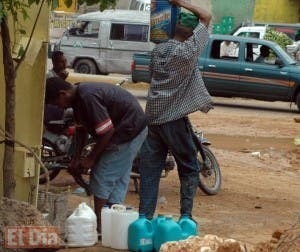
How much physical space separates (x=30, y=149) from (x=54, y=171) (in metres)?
3.39

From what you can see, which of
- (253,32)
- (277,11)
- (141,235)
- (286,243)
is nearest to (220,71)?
(253,32)

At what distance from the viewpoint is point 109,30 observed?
30.3 meters

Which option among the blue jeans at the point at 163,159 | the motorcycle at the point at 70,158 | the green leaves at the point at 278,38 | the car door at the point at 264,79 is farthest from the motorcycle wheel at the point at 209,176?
the green leaves at the point at 278,38

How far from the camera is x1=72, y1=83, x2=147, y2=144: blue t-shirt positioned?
301 inches

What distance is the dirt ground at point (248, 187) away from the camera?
938cm

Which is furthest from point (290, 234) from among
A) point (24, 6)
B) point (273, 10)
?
point (273, 10)

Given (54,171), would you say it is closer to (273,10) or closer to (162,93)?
(162,93)

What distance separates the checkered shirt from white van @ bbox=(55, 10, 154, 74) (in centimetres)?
2217

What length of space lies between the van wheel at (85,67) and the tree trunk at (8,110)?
76.3ft

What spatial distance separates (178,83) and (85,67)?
22.9 m

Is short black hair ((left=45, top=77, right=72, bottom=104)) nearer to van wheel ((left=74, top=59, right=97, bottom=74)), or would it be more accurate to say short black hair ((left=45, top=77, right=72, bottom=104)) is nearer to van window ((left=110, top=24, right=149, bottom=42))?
van window ((left=110, top=24, right=149, bottom=42))

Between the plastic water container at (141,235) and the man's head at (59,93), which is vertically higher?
the man's head at (59,93)

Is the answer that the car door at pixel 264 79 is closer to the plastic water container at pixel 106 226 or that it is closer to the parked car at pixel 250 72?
the parked car at pixel 250 72

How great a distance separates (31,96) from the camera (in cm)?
785
